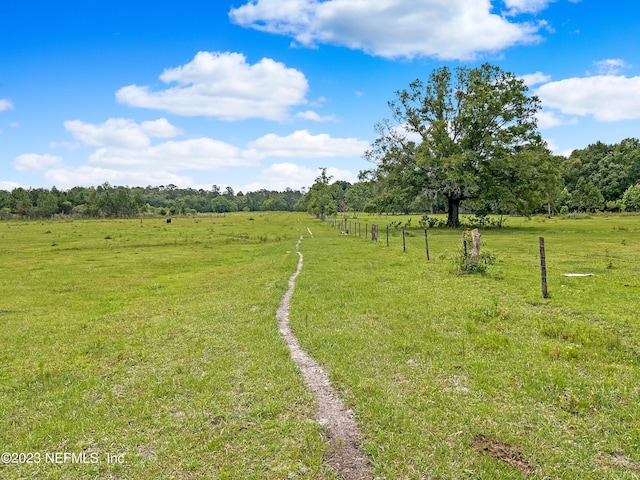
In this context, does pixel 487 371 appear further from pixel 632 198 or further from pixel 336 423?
pixel 632 198

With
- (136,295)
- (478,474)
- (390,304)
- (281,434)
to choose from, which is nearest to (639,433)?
(478,474)

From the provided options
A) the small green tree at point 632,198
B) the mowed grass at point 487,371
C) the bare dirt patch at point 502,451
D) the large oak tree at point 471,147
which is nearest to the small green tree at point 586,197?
the small green tree at point 632,198

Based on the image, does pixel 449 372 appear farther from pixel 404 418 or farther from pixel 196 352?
pixel 196 352

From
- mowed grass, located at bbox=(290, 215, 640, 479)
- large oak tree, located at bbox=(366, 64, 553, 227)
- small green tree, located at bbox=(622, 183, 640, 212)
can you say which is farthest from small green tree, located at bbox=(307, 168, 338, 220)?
mowed grass, located at bbox=(290, 215, 640, 479)

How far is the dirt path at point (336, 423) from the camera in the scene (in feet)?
14.7

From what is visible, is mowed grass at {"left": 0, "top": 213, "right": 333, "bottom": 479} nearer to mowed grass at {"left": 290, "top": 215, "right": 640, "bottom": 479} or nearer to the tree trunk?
mowed grass at {"left": 290, "top": 215, "right": 640, "bottom": 479}

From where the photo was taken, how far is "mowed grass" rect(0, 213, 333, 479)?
4766 millimetres

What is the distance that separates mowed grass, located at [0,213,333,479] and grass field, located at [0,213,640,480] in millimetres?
32

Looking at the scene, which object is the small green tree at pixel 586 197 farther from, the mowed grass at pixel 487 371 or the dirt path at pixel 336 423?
the dirt path at pixel 336 423

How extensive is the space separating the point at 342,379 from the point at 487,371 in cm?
255

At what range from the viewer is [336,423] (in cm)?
542

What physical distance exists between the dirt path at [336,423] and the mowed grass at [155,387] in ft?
0.60

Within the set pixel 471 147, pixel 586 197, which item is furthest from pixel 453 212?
pixel 586 197

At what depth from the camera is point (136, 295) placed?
15531 mm
